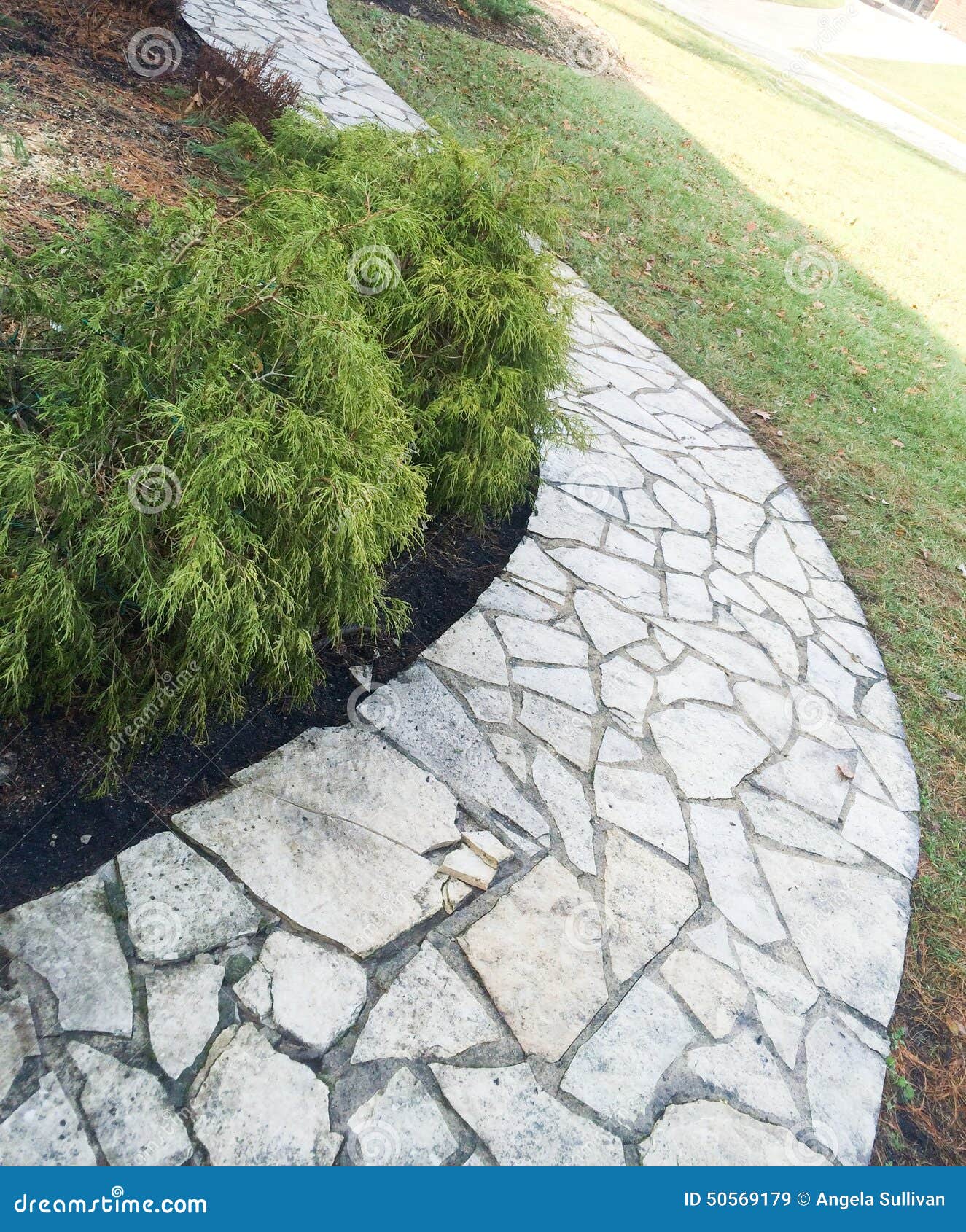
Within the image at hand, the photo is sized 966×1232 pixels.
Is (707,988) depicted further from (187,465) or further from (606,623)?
(187,465)

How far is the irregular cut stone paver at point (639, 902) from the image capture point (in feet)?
10.5

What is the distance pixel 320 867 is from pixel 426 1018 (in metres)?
0.62

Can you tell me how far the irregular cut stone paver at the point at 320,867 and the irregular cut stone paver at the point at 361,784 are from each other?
48 millimetres

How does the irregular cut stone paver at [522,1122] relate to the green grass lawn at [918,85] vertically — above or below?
below

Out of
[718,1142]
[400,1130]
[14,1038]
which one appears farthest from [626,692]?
[14,1038]

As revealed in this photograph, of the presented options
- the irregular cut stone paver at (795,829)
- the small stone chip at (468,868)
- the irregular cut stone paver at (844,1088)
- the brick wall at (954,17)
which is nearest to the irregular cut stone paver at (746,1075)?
the irregular cut stone paver at (844,1088)

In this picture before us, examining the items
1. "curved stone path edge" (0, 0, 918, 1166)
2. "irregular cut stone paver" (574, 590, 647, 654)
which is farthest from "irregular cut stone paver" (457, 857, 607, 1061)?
"irregular cut stone paver" (574, 590, 647, 654)

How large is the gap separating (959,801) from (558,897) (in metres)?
2.44

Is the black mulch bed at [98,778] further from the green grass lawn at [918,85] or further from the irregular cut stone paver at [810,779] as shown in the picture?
the green grass lawn at [918,85]

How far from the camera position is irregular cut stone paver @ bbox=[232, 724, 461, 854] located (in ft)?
10.6

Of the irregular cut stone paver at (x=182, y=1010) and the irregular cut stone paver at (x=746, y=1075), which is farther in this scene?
the irregular cut stone paver at (x=746, y=1075)

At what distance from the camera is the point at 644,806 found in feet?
12.2

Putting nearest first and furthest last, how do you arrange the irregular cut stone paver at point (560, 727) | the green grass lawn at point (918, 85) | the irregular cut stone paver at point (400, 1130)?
the irregular cut stone paver at point (400, 1130) < the irregular cut stone paver at point (560, 727) < the green grass lawn at point (918, 85)

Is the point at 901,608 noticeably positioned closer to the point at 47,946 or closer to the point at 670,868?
the point at 670,868
